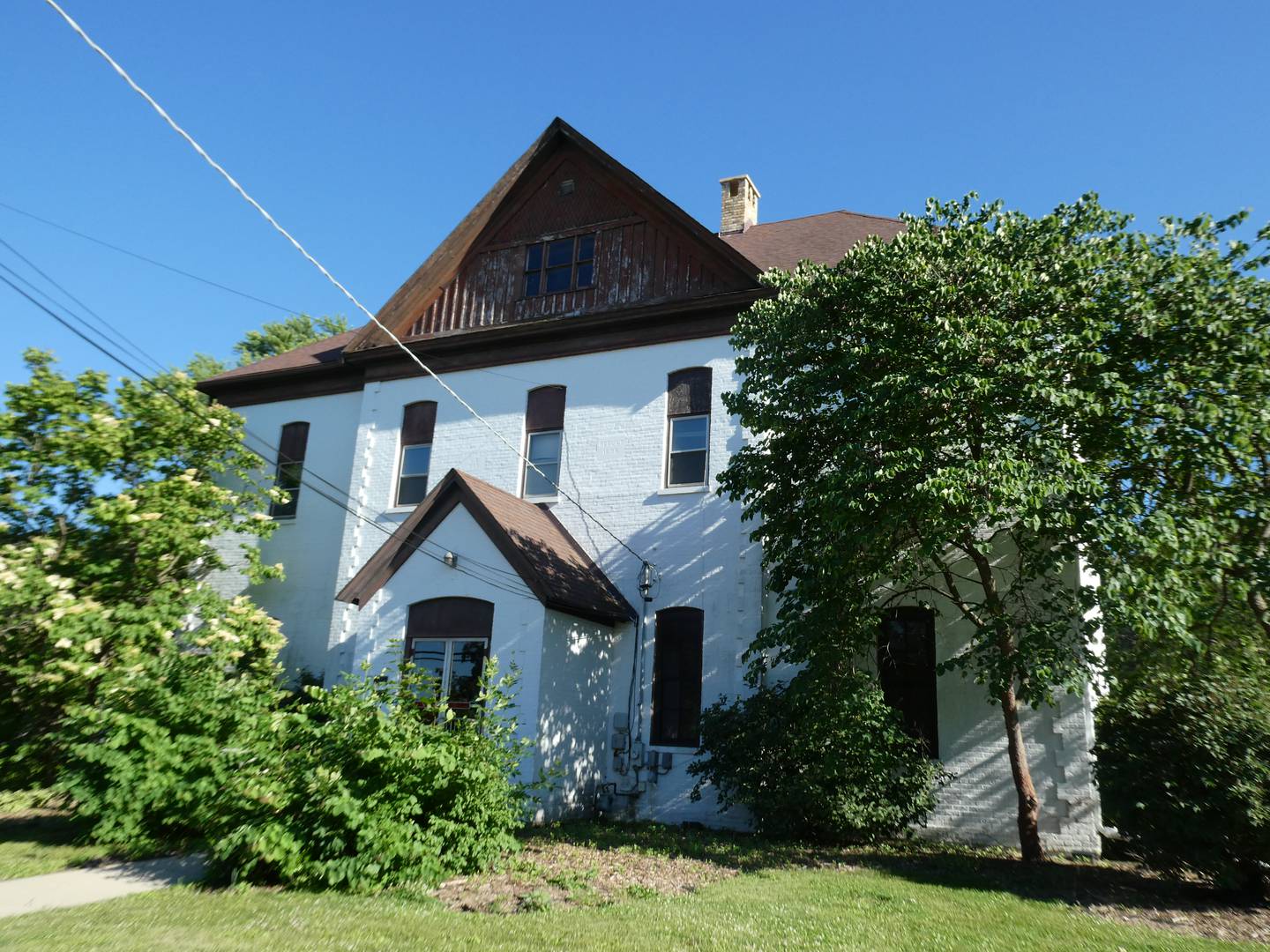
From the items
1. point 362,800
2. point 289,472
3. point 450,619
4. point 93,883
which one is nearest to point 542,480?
point 450,619

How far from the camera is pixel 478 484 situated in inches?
600

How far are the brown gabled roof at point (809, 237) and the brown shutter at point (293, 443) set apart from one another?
10670mm

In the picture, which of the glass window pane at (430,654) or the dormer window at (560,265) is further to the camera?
the dormer window at (560,265)

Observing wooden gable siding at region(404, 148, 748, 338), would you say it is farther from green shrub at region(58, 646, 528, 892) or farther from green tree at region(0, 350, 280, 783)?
green shrub at region(58, 646, 528, 892)

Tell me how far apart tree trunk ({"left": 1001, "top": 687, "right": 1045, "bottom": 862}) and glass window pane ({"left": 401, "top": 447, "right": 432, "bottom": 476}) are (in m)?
11.9

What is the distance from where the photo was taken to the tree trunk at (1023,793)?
11.2 meters

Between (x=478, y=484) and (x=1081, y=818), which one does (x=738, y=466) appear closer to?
(x=478, y=484)

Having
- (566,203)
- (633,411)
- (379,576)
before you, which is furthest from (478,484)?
(566,203)

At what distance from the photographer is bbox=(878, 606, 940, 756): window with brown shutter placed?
45.5 feet

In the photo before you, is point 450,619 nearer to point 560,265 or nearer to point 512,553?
point 512,553

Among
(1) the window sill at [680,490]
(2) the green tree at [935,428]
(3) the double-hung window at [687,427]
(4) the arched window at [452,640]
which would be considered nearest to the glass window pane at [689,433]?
(3) the double-hung window at [687,427]

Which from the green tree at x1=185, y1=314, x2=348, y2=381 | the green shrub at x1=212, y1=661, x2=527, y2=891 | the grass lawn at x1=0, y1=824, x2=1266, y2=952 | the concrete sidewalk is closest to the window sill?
the grass lawn at x1=0, y1=824, x2=1266, y2=952

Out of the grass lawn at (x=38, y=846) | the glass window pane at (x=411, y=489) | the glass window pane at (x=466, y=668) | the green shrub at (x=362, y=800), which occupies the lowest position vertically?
the grass lawn at (x=38, y=846)

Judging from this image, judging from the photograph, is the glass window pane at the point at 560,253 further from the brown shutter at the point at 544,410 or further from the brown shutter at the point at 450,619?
the brown shutter at the point at 450,619
